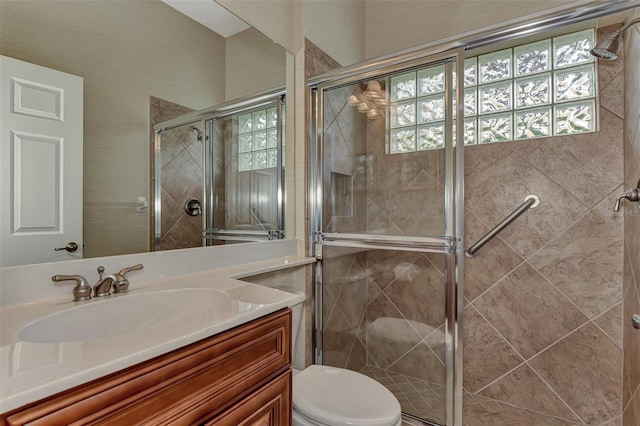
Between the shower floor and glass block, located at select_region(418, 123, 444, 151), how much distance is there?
110 centimetres

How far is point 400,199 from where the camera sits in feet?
5.16

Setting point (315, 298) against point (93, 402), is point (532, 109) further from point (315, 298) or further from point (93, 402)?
point (93, 402)

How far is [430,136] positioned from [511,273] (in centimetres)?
106

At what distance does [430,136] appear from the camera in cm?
150

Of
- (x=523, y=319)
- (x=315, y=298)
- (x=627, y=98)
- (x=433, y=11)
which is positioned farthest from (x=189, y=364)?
(x=433, y=11)

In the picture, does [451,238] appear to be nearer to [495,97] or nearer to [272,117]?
[272,117]

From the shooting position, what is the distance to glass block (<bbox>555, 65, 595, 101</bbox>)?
1802 mm

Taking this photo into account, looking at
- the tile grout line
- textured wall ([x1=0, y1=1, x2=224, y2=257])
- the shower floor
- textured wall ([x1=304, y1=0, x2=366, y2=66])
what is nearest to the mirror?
textured wall ([x1=0, y1=1, x2=224, y2=257])

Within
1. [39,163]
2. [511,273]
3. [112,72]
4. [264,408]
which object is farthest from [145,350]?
[511,273]

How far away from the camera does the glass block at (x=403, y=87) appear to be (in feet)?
5.00

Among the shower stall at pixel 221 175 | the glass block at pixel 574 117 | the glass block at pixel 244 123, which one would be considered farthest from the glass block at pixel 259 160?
the glass block at pixel 574 117

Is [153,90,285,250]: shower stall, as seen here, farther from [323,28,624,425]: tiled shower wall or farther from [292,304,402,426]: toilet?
[292,304,402,426]: toilet

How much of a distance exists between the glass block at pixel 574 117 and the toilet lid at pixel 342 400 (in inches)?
68.3

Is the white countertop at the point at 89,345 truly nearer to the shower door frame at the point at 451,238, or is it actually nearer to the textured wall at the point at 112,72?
the textured wall at the point at 112,72
